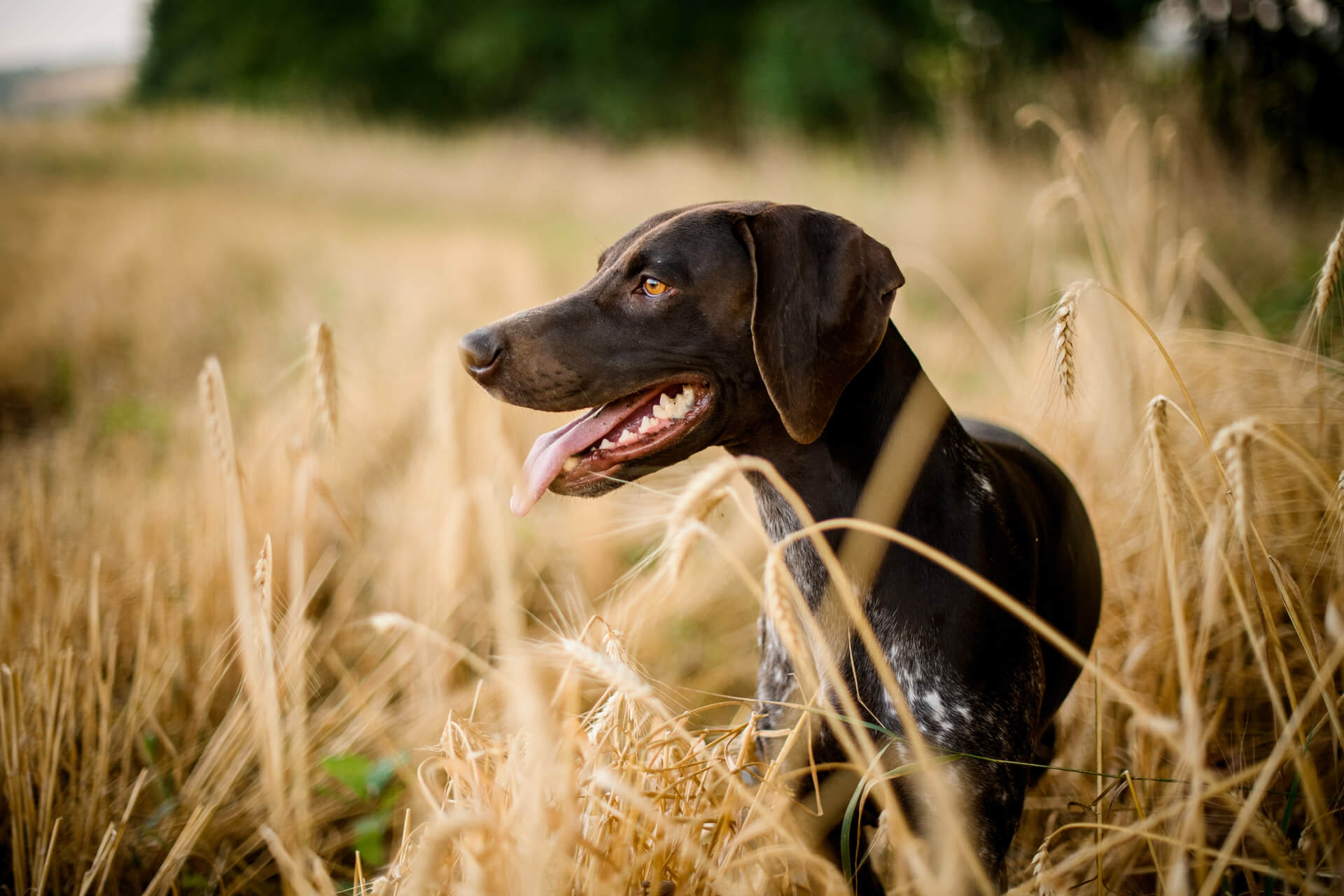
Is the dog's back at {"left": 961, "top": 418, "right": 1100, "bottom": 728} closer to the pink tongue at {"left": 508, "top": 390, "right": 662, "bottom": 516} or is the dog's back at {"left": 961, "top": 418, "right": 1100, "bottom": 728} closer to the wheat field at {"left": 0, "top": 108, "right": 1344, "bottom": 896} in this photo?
the wheat field at {"left": 0, "top": 108, "right": 1344, "bottom": 896}

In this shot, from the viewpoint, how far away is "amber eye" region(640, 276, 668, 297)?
1754mm

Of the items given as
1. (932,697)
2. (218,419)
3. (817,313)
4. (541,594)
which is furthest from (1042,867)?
(541,594)

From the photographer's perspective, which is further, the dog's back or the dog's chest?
the dog's back

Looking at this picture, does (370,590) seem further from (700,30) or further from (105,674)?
(700,30)

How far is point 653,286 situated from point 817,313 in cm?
38

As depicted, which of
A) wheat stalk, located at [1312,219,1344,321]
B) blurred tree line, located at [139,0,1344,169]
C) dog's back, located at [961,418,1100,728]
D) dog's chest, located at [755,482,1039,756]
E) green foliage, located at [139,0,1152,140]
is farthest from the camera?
green foliage, located at [139,0,1152,140]

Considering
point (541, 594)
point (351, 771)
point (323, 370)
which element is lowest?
point (541, 594)

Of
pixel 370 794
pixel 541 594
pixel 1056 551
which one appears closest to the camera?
pixel 1056 551

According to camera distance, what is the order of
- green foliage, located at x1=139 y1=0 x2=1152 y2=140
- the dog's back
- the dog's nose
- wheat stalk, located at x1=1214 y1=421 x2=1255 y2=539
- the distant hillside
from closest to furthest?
wheat stalk, located at x1=1214 y1=421 x2=1255 y2=539
the dog's nose
the dog's back
the distant hillside
green foliage, located at x1=139 y1=0 x2=1152 y2=140

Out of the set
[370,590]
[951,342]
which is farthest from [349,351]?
[951,342]

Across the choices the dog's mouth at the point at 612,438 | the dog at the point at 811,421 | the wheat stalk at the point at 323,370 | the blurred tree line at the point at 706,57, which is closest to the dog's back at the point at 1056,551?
the dog at the point at 811,421

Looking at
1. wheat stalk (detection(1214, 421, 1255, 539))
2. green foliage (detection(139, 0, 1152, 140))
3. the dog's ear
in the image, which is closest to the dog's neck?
the dog's ear

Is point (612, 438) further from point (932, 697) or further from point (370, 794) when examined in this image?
point (370, 794)

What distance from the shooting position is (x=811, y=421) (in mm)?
1591
